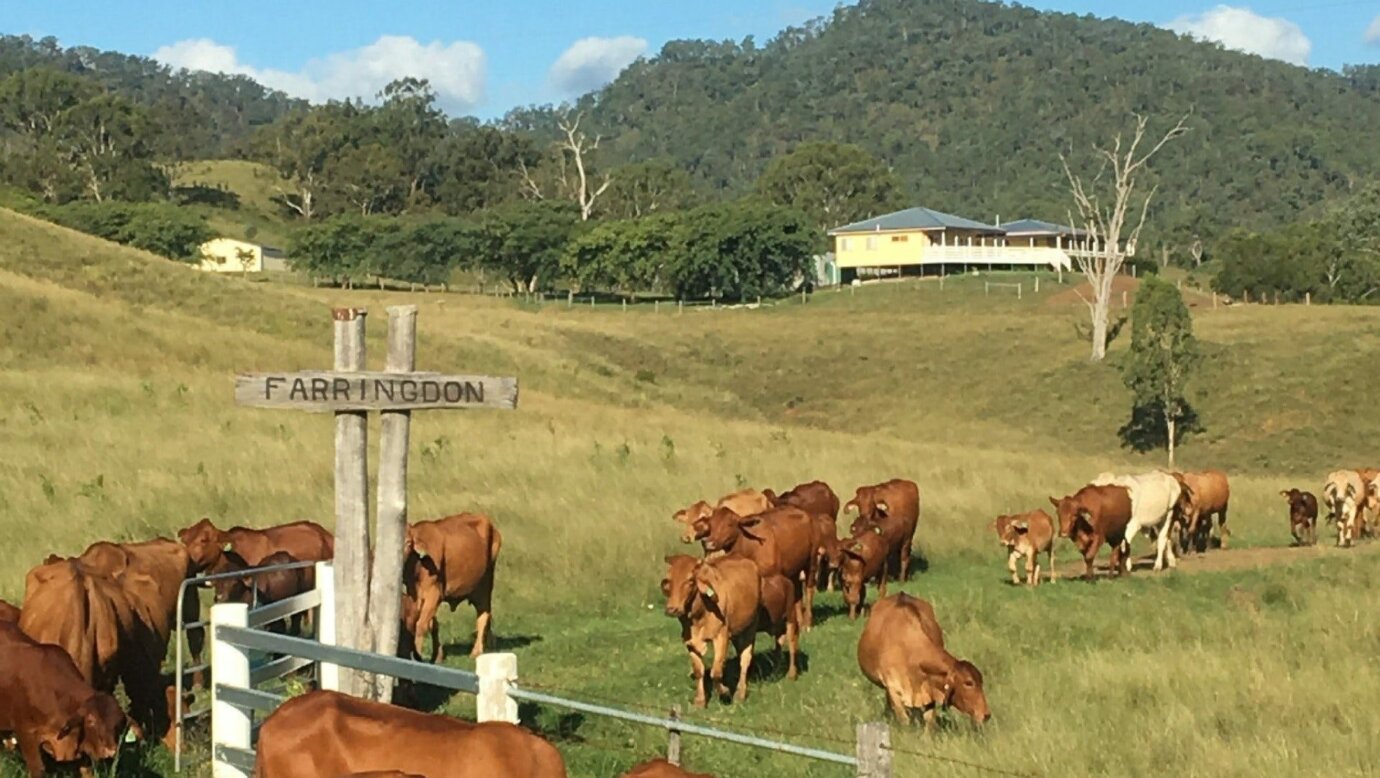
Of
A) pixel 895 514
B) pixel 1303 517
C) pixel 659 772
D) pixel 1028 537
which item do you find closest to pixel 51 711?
pixel 659 772

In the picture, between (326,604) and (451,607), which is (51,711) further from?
(451,607)

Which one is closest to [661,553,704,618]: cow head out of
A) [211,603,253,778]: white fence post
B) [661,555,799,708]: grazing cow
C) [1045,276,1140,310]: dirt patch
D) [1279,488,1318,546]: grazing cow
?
[661,555,799,708]: grazing cow

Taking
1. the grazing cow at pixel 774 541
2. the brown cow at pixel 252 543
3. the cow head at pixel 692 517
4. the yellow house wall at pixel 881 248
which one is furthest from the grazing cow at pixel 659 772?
the yellow house wall at pixel 881 248

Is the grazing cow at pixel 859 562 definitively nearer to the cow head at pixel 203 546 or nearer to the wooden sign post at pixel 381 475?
the cow head at pixel 203 546

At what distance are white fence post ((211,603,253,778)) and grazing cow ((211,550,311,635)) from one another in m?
2.98

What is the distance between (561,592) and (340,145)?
112313mm

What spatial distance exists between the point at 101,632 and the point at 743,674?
503 centimetres

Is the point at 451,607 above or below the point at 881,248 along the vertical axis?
below

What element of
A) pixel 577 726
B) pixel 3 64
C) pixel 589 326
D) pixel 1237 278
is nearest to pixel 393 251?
pixel 589 326

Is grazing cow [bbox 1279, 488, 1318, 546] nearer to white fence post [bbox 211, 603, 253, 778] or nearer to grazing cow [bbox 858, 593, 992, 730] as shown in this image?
grazing cow [bbox 858, 593, 992, 730]

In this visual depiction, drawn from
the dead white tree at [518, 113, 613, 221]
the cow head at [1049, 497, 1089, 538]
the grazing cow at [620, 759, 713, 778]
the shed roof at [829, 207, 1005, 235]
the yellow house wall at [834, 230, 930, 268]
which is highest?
the dead white tree at [518, 113, 613, 221]

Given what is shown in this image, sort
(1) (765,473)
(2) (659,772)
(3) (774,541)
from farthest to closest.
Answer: (1) (765,473) < (3) (774,541) < (2) (659,772)

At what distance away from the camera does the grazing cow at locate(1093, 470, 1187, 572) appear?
70.3 feet

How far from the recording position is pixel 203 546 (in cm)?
1419
